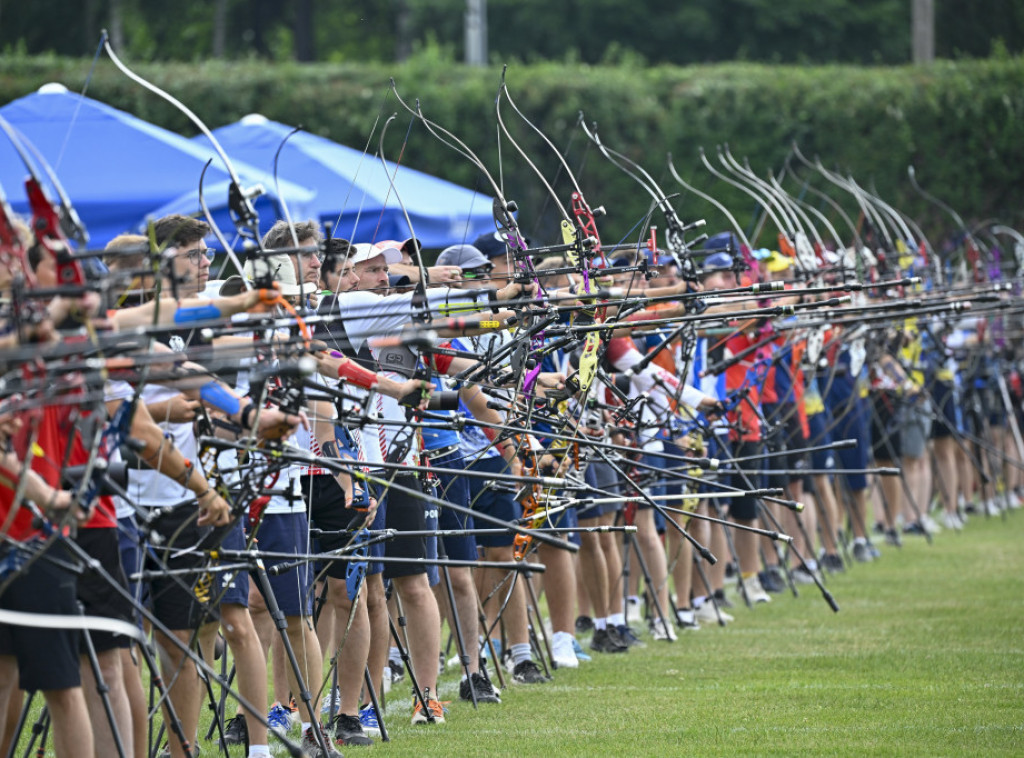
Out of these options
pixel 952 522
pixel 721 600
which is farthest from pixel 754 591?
pixel 952 522

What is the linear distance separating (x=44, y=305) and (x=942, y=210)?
15239mm

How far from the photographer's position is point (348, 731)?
6.16 m

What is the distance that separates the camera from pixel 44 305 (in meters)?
4.25

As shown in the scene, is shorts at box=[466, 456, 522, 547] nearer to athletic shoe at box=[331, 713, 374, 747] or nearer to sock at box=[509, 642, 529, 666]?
sock at box=[509, 642, 529, 666]

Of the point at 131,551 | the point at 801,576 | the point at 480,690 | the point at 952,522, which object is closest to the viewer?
the point at 131,551

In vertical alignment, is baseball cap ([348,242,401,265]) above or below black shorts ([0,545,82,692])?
above

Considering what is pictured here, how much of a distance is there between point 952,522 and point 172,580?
946 cm

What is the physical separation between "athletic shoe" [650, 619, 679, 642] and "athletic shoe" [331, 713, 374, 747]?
104 inches

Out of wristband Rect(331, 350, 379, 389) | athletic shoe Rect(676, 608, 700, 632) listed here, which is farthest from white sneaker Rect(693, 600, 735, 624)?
wristband Rect(331, 350, 379, 389)

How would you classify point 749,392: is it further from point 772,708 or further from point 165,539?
point 165,539

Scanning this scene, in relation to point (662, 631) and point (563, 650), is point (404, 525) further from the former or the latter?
point (662, 631)

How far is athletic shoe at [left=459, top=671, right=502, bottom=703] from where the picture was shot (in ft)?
22.9

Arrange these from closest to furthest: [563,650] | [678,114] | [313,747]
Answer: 1. [313,747]
2. [563,650]
3. [678,114]

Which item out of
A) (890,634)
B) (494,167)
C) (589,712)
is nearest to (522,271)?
(589,712)
